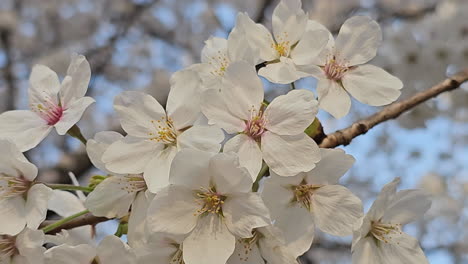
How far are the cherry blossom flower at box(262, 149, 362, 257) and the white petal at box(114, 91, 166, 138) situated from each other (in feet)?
0.83

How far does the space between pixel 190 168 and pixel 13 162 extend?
0.36 metres

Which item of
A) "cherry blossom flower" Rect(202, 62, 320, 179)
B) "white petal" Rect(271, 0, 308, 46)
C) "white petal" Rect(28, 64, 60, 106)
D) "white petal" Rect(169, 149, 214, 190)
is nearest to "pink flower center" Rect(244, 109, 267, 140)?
"cherry blossom flower" Rect(202, 62, 320, 179)

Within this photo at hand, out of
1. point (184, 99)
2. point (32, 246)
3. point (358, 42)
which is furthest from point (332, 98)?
point (32, 246)

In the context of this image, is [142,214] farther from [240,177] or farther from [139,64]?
[139,64]

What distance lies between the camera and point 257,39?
1005 mm

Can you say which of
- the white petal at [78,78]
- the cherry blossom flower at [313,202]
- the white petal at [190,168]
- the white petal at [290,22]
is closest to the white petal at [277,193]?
the cherry blossom flower at [313,202]

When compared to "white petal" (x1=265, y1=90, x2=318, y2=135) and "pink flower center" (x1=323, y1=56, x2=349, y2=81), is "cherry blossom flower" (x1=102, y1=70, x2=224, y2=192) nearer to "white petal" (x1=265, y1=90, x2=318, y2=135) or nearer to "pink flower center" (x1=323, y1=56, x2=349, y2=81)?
"white petal" (x1=265, y1=90, x2=318, y2=135)

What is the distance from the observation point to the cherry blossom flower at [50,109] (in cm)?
96

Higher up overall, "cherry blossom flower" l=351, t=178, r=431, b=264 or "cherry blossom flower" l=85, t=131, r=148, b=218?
"cherry blossom flower" l=85, t=131, r=148, b=218

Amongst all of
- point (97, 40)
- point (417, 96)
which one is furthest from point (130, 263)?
point (97, 40)

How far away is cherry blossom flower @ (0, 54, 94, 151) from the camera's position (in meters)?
0.96

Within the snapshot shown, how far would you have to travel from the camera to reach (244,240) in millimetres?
833

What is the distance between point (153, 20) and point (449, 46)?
465 cm

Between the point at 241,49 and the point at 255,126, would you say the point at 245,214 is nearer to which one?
the point at 255,126
